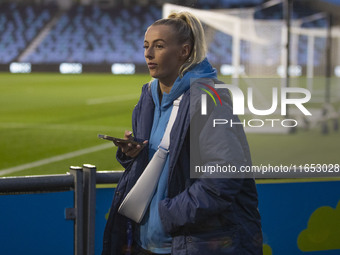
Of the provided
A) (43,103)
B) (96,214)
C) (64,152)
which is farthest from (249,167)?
(43,103)

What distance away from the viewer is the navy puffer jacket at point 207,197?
181 centimetres

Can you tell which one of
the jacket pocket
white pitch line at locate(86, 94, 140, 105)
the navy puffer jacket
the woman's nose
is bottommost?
white pitch line at locate(86, 94, 140, 105)

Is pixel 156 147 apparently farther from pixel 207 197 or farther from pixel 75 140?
pixel 75 140

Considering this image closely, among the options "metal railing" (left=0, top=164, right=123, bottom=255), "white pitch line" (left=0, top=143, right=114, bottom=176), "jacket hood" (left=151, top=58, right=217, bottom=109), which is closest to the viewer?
"jacket hood" (left=151, top=58, right=217, bottom=109)

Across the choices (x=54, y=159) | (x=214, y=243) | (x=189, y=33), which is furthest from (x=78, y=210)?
(x=54, y=159)

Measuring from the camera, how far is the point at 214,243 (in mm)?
1906

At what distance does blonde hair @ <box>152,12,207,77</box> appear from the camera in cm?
195

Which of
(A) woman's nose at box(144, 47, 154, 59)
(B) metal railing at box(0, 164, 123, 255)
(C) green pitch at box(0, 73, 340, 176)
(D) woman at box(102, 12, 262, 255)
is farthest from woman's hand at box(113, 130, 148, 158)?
(C) green pitch at box(0, 73, 340, 176)

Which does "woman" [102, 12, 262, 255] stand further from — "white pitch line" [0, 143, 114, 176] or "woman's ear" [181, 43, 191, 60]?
"white pitch line" [0, 143, 114, 176]

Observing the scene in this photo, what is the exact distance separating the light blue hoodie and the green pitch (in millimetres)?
6613

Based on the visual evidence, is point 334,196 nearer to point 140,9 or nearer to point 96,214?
point 96,214

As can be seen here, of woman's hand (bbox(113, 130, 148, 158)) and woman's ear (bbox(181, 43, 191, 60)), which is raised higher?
woman's ear (bbox(181, 43, 191, 60))

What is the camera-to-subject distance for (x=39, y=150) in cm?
1042

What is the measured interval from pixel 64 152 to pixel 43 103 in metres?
9.63
